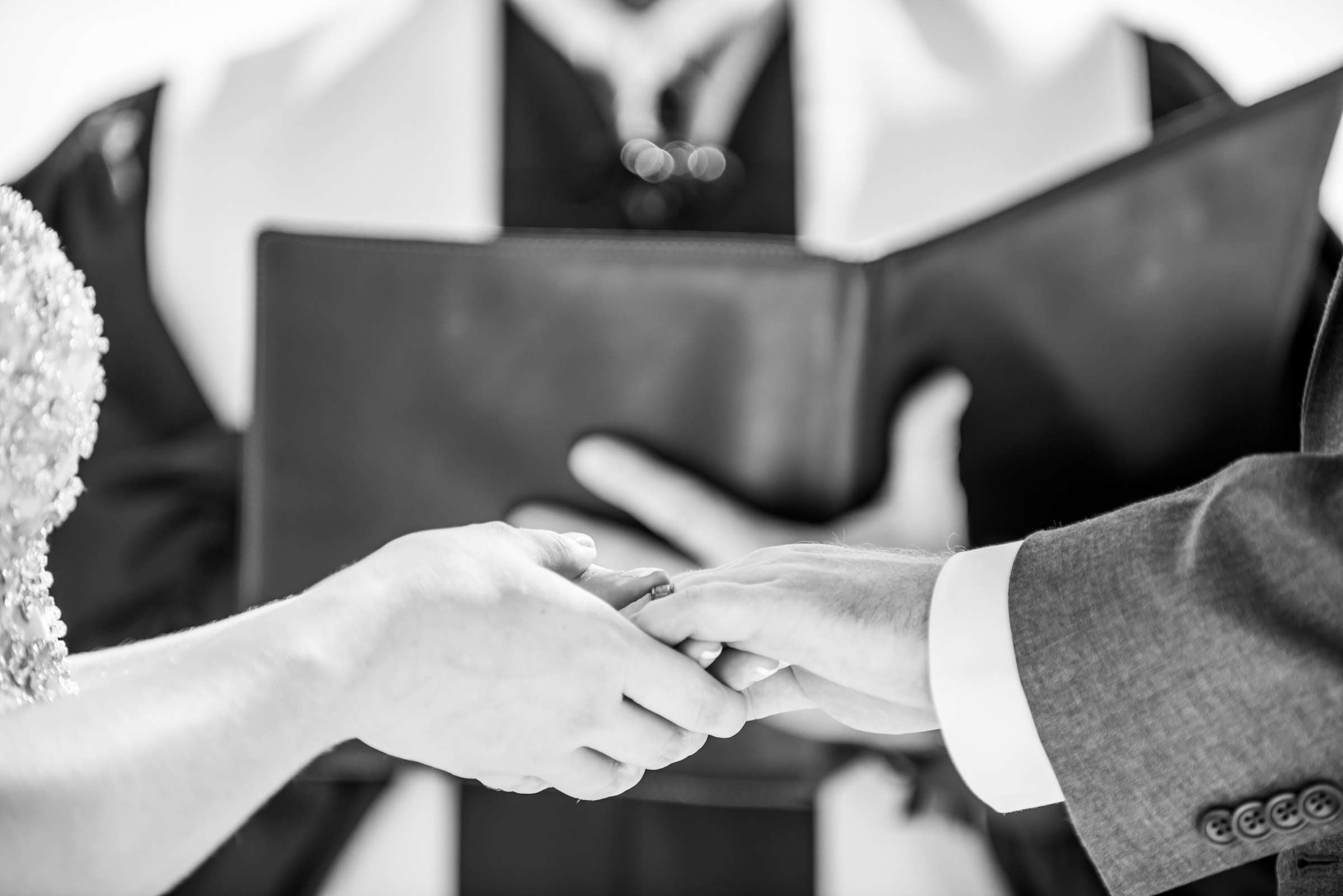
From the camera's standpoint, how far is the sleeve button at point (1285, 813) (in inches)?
22.1

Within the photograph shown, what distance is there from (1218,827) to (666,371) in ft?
1.99

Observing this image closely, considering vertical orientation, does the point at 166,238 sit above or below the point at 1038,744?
above

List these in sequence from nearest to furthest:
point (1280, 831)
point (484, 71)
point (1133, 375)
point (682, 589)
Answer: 1. point (1280, 831)
2. point (682, 589)
3. point (1133, 375)
4. point (484, 71)

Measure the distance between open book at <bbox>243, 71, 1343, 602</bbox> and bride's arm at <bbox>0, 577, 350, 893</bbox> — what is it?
0.45 meters

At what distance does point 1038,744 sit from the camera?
651mm

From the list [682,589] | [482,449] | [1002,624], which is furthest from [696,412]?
[1002,624]

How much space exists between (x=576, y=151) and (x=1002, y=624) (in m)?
0.85

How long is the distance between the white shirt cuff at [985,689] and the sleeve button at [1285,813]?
0.34 feet

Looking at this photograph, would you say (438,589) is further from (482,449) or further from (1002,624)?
(482,449)

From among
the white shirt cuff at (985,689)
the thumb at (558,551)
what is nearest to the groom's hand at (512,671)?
the thumb at (558,551)

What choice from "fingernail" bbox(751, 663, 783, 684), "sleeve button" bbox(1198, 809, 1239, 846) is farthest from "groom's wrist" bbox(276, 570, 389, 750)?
"sleeve button" bbox(1198, 809, 1239, 846)

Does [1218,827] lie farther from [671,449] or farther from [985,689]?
[671,449]

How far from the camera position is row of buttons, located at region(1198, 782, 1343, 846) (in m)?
0.56

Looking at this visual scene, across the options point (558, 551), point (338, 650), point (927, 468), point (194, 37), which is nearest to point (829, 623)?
point (558, 551)
